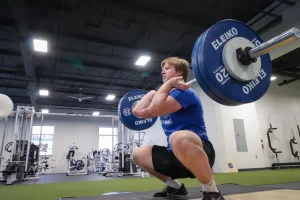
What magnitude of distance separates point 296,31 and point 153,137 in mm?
8879

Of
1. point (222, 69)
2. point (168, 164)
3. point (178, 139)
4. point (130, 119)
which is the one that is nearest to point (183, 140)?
point (178, 139)

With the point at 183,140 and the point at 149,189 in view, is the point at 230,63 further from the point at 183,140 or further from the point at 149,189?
the point at 149,189

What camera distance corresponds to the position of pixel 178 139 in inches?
45.6

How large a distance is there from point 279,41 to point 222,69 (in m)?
0.31

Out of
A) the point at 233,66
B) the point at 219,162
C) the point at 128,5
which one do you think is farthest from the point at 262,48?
the point at 219,162

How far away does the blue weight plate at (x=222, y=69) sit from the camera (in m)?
1.27

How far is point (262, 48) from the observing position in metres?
1.26

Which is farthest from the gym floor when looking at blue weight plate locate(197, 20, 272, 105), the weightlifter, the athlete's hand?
the athlete's hand

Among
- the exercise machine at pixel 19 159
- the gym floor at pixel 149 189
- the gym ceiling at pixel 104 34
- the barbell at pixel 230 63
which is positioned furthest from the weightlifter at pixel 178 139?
the exercise machine at pixel 19 159

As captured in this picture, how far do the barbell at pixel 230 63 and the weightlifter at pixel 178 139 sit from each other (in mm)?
134

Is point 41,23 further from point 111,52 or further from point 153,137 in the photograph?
point 153,137

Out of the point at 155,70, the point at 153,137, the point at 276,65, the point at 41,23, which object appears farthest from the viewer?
the point at 153,137

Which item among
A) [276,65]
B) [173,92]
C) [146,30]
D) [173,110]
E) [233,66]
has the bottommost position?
[173,110]

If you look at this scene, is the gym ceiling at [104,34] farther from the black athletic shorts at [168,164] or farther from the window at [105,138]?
the window at [105,138]
